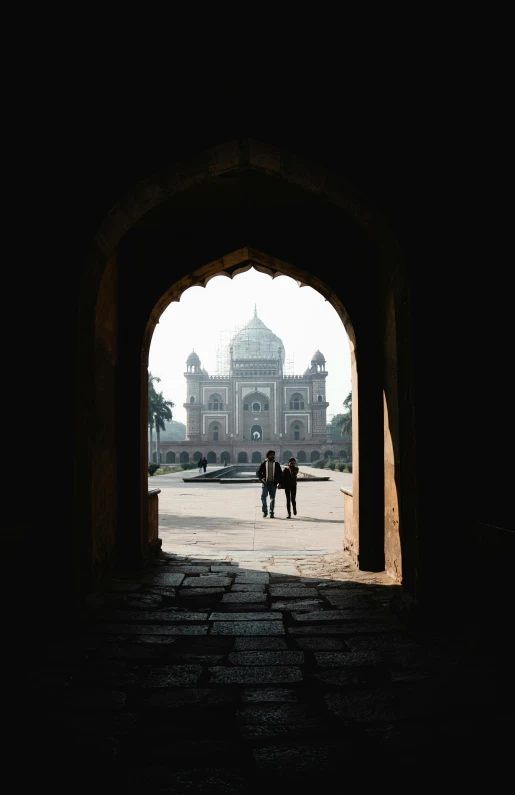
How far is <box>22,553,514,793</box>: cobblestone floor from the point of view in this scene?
1.72 metres

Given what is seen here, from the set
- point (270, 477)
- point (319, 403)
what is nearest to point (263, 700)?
point (270, 477)

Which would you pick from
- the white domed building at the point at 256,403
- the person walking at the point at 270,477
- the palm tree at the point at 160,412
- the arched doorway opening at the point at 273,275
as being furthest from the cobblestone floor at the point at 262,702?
the white domed building at the point at 256,403

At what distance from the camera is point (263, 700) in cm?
223

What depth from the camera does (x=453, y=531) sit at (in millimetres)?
3242

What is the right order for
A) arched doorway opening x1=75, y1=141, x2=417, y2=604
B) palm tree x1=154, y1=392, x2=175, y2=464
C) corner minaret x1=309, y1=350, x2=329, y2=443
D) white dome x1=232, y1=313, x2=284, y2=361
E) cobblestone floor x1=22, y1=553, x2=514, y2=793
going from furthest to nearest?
white dome x1=232, y1=313, x2=284, y2=361 < corner minaret x1=309, y1=350, x2=329, y2=443 < palm tree x1=154, y1=392, x2=175, y2=464 < arched doorway opening x1=75, y1=141, x2=417, y2=604 < cobblestone floor x1=22, y1=553, x2=514, y2=793

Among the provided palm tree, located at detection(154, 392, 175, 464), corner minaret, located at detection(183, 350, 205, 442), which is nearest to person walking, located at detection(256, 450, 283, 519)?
palm tree, located at detection(154, 392, 175, 464)

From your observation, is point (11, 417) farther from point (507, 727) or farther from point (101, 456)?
point (507, 727)

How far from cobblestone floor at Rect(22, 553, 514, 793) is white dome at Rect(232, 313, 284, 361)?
216ft

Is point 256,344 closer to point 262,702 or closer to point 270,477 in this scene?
point 270,477

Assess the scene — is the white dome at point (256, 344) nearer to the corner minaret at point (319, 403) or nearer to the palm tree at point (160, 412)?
the corner minaret at point (319, 403)

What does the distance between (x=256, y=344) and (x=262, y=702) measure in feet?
226

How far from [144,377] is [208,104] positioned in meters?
2.36

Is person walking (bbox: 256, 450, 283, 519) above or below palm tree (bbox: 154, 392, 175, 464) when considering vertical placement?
below

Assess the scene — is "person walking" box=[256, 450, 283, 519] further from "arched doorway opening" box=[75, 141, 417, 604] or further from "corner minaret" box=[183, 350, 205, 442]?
"corner minaret" box=[183, 350, 205, 442]
